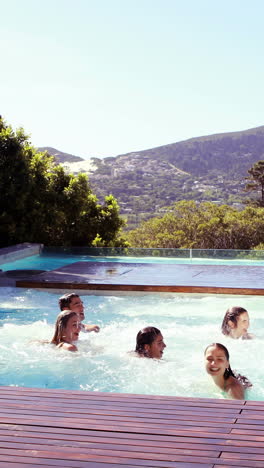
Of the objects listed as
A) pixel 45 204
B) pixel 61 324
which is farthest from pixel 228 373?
pixel 45 204

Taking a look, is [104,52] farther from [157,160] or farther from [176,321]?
[157,160]

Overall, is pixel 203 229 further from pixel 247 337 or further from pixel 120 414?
pixel 120 414

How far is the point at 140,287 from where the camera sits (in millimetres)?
8875

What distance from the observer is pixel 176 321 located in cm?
782

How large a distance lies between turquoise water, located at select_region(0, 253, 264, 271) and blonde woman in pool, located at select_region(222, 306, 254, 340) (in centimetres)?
500

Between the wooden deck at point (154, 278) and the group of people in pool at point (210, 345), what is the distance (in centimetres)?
194

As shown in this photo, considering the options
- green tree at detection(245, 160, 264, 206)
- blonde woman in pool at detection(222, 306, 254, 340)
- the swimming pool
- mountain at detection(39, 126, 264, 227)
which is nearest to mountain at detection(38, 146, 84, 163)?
mountain at detection(39, 126, 264, 227)

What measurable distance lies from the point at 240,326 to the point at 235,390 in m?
1.68

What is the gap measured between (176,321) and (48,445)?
5.14m

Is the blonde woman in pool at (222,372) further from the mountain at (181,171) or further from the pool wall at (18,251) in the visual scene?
the mountain at (181,171)

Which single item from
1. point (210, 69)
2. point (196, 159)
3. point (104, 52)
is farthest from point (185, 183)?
point (104, 52)

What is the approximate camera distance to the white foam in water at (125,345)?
5.52 metres

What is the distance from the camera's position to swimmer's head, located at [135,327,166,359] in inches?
216

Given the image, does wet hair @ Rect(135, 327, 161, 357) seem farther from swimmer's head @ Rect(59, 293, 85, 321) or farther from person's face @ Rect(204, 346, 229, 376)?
swimmer's head @ Rect(59, 293, 85, 321)
